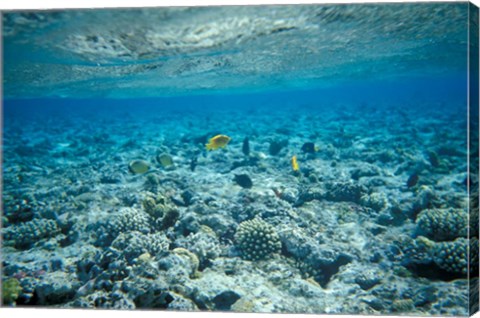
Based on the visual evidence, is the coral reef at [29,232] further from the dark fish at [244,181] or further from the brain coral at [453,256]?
the brain coral at [453,256]

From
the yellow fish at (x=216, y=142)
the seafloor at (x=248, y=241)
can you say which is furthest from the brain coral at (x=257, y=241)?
the yellow fish at (x=216, y=142)

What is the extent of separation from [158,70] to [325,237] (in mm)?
14240

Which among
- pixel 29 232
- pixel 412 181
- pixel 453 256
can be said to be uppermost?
pixel 412 181

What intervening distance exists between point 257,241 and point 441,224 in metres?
3.64

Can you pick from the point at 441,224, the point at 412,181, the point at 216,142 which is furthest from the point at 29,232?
the point at 412,181

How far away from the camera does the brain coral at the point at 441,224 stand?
6.16 metres

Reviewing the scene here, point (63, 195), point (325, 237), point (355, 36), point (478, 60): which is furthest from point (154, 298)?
point (355, 36)

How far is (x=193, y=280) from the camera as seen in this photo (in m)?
5.77

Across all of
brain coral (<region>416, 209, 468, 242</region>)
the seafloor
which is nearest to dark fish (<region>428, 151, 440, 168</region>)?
the seafloor

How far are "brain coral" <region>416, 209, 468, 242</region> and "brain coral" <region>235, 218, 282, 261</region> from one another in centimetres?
310

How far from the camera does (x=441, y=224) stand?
643cm

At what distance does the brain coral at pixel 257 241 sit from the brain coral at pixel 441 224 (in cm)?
310

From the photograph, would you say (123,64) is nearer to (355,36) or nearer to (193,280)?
(355,36)

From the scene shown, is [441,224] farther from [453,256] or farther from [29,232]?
[29,232]
